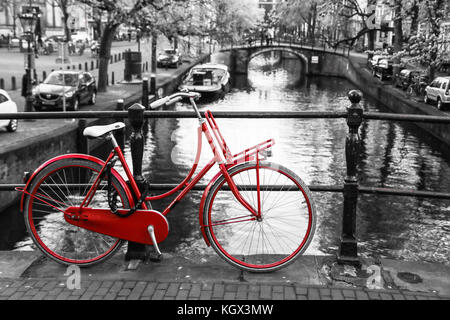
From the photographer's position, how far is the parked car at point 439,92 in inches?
901

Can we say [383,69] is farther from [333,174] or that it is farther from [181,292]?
[181,292]

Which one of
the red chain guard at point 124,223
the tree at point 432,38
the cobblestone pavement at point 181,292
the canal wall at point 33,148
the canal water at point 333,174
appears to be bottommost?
the canal water at point 333,174

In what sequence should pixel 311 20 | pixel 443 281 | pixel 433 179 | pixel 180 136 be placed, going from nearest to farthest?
pixel 443 281 < pixel 433 179 < pixel 180 136 < pixel 311 20

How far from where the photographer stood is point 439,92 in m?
23.5

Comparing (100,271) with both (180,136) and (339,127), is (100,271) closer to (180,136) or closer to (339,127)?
(180,136)

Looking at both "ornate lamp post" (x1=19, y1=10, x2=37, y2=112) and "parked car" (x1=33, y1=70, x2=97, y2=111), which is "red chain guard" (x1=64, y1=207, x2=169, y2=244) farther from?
"parked car" (x1=33, y1=70, x2=97, y2=111)

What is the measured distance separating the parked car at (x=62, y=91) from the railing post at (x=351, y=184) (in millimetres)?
15442

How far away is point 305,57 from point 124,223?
6322 cm

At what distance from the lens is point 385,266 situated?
4.06 meters

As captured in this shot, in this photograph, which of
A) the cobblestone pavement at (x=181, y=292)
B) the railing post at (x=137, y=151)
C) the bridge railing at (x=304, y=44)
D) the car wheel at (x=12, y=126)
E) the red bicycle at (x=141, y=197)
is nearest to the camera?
the cobblestone pavement at (x=181, y=292)

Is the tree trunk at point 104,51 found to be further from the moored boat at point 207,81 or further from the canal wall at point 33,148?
the moored boat at point 207,81

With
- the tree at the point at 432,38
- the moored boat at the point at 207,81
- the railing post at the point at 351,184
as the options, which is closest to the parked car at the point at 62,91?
the tree at the point at 432,38

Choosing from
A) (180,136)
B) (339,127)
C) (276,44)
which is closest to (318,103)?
(339,127)
